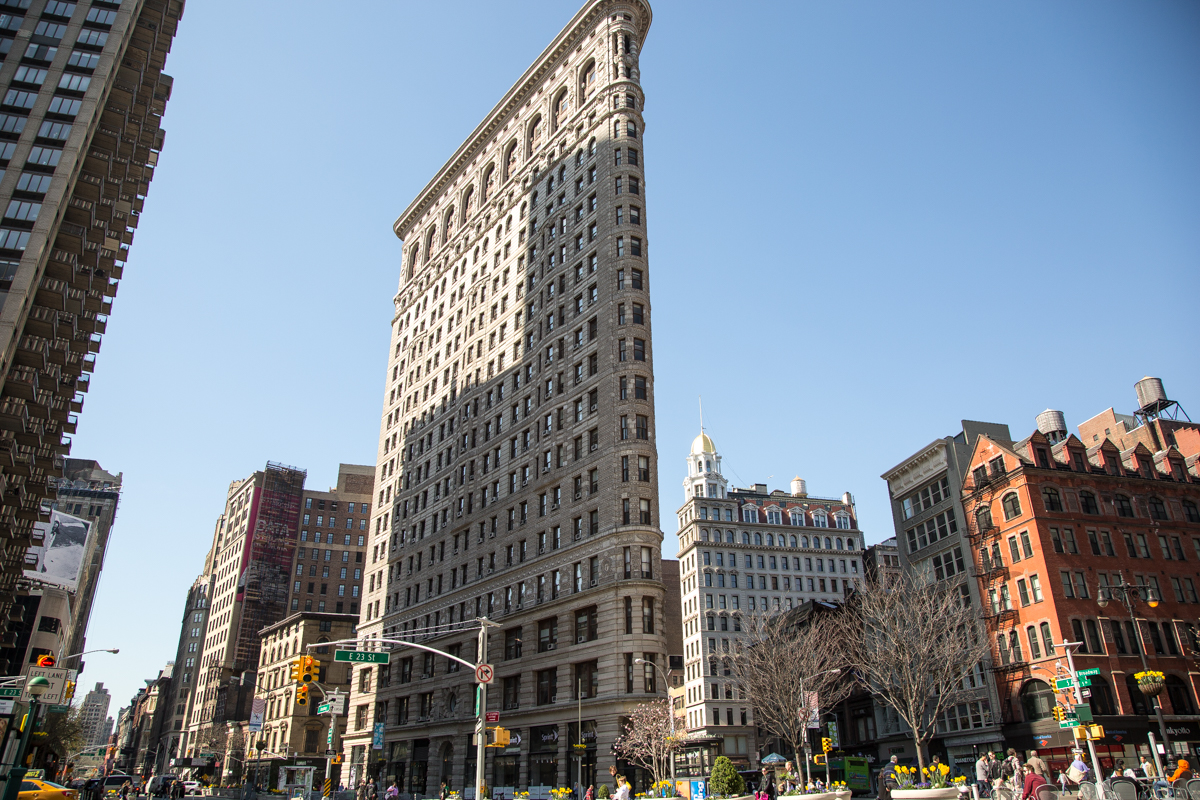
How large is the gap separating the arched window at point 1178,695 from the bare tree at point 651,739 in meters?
32.8

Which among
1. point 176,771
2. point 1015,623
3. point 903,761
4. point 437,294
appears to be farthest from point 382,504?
point 176,771

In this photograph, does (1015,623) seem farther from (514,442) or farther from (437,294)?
(437,294)

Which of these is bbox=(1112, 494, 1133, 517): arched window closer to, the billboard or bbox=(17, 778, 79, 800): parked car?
bbox=(17, 778, 79, 800): parked car

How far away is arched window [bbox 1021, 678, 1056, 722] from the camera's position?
53750 mm

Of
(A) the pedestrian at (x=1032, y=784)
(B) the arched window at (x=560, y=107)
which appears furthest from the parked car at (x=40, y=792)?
(B) the arched window at (x=560, y=107)

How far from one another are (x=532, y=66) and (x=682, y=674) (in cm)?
8476

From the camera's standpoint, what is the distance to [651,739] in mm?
50531

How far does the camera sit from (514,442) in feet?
231

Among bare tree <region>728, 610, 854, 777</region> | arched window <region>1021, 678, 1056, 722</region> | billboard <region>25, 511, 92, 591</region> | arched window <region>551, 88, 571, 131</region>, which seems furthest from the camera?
billboard <region>25, 511, 92, 591</region>

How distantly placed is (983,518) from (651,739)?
103 ft

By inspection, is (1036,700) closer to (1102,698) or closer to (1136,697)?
(1102,698)

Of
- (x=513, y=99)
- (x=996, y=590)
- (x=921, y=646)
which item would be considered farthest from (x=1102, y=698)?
(x=513, y=99)

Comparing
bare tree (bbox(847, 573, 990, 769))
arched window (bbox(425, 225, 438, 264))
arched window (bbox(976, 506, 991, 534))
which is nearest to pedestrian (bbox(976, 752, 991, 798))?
bare tree (bbox(847, 573, 990, 769))

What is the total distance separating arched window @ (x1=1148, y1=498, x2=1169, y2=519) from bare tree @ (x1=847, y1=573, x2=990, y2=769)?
1594 centimetres
